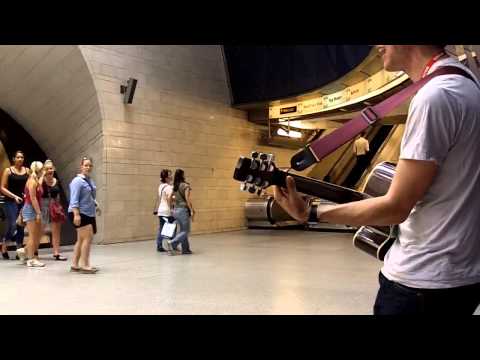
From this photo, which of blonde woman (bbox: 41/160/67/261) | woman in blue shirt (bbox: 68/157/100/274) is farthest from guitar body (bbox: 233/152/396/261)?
blonde woman (bbox: 41/160/67/261)

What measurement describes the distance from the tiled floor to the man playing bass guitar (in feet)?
10.3

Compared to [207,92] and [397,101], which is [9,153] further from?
[397,101]

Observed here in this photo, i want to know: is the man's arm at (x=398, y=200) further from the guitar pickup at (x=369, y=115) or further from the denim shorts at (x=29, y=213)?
the denim shorts at (x=29, y=213)

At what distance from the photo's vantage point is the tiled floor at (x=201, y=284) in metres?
4.46

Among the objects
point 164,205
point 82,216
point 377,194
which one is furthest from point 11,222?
point 377,194

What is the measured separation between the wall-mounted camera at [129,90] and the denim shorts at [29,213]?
4169 millimetres

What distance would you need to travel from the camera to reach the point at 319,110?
12.4m

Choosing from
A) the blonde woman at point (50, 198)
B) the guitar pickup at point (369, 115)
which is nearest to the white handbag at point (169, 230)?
the blonde woman at point (50, 198)

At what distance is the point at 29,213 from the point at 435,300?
22.9 feet

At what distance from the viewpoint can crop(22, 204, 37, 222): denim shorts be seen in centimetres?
704

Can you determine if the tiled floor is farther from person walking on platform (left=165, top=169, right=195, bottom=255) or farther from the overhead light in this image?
the overhead light
